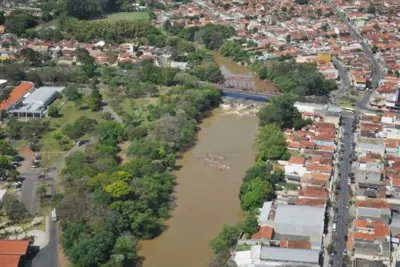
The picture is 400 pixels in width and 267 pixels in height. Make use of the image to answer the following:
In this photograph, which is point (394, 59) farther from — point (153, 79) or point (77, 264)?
point (77, 264)

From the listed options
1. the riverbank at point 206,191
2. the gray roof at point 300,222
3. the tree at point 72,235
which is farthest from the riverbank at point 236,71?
the tree at point 72,235

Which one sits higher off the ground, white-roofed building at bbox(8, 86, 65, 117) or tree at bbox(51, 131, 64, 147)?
tree at bbox(51, 131, 64, 147)

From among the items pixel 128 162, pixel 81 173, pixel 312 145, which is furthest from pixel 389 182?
pixel 81 173

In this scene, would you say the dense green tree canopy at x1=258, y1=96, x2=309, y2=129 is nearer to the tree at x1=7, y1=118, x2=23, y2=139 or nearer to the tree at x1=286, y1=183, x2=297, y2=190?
the tree at x1=286, y1=183, x2=297, y2=190

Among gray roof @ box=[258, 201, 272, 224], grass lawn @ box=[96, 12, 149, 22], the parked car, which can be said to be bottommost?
grass lawn @ box=[96, 12, 149, 22]

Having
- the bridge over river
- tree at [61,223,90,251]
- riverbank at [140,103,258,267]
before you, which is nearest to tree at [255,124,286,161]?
riverbank at [140,103,258,267]

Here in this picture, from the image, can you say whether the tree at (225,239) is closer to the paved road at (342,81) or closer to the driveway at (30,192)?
the driveway at (30,192)
